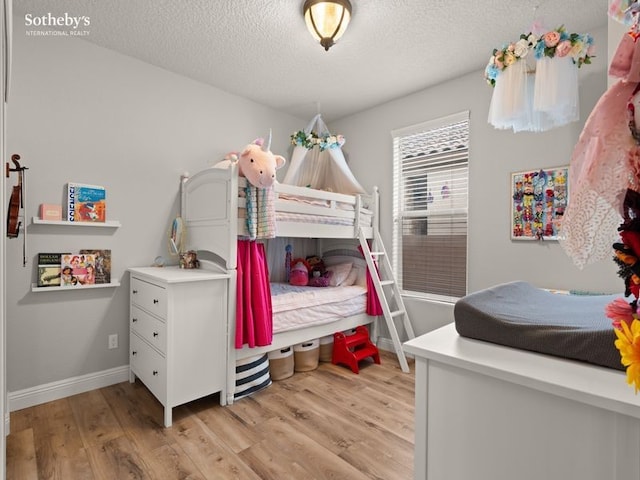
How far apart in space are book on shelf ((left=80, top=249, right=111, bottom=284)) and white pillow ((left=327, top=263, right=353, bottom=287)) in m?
1.97

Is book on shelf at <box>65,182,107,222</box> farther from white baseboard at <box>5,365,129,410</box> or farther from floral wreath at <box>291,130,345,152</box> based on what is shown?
floral wreath at <box>291,130,345,152</box>

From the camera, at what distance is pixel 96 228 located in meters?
2.46

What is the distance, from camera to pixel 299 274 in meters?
3.42

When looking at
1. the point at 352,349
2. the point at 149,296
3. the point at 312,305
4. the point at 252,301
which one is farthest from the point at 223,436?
the point at 352,349

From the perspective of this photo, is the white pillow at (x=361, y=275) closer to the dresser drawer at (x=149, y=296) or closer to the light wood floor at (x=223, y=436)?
the light wood floor at (x=223, y=436)

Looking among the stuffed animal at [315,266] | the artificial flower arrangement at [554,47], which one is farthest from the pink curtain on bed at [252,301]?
the artificial flower arrangement at [554,47]

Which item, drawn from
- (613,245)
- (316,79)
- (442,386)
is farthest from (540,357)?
(316,79)

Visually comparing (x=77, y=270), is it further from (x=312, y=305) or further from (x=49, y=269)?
(x=312, y=305)

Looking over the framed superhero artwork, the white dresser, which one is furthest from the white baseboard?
the framed superhero artwork

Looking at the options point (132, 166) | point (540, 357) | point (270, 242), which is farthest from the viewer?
point (270, 242)

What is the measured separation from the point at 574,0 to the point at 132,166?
10.6ft

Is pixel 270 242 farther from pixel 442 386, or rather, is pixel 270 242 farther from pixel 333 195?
pixel 442 386

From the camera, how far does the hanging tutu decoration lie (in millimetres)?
1614

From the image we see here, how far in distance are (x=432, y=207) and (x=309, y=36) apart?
182cm
